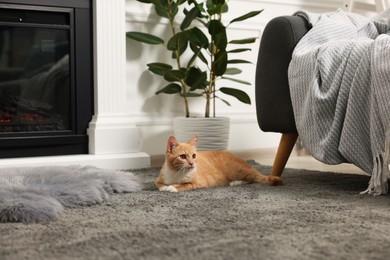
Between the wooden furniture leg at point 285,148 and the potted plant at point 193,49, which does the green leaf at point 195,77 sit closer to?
the potted plant at point 193,49

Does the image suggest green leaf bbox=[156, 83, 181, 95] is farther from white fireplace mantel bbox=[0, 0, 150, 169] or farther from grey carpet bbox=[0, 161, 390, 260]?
grey carpet bbox=[0, 161, 390, 260]

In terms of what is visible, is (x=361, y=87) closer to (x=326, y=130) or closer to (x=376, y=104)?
(x=376, y=104)

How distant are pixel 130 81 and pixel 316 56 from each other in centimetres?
125

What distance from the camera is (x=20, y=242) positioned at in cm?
110

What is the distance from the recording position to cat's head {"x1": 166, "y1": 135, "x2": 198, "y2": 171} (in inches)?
70.1

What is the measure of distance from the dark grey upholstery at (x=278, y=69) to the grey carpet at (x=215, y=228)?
1.11 feet

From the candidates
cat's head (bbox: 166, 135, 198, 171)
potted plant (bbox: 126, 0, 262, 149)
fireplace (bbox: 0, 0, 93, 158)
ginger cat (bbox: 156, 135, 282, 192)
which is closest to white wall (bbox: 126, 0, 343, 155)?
potted plant (bbox: 126, 0, 262, 149)

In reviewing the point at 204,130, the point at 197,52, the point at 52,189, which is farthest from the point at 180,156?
the point at 197,52

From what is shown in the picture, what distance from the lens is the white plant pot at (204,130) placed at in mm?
2588

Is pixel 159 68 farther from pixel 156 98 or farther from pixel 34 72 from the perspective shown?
pixel 34 72

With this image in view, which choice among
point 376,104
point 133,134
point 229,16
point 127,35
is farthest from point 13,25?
point 376,104

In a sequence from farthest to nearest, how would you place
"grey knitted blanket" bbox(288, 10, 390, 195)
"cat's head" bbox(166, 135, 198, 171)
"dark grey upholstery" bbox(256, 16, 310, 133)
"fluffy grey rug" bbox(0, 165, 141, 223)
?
"dark grey upholstery" bbox(256, 16, 310, 133) < "cat's head" bbox(166, 135, 198, 171) < "grey knitted blanket" bbox(288, 10, 390, 195) < "fluffy grey rug" bbox(0, 165, 141, 223)

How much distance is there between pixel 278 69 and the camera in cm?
197

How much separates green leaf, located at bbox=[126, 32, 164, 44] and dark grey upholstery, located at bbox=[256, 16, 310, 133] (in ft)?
2.66
